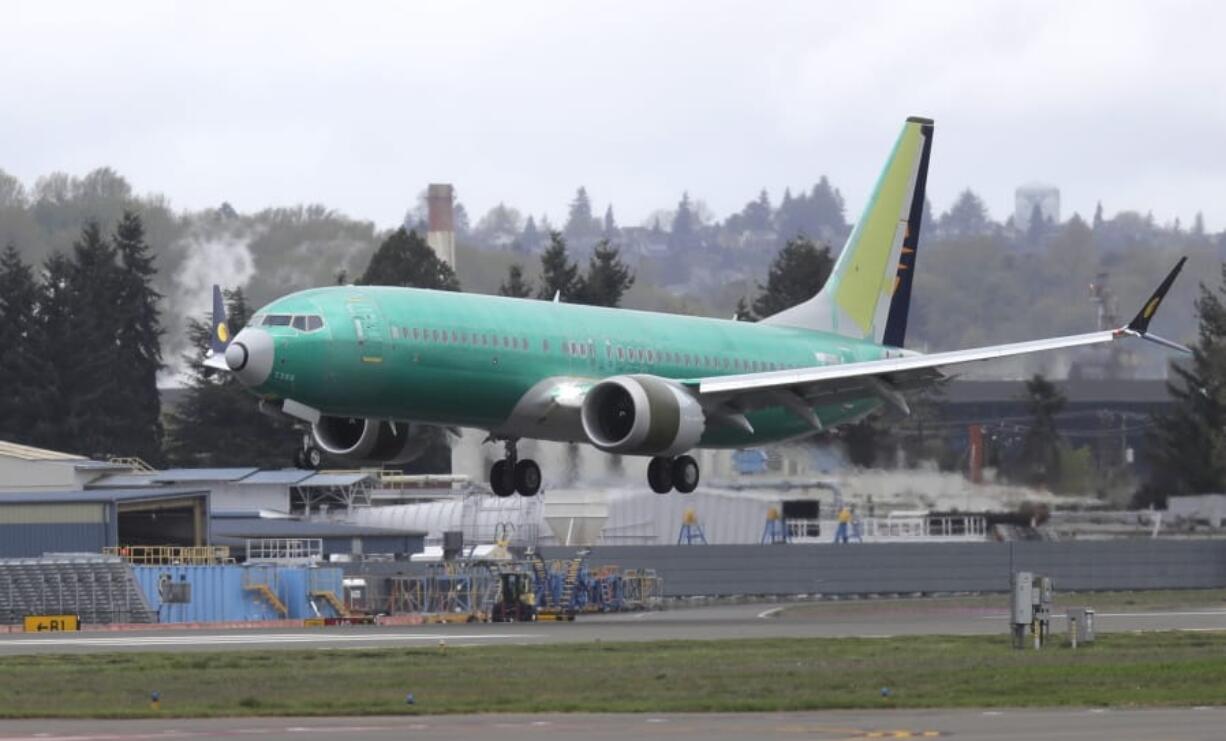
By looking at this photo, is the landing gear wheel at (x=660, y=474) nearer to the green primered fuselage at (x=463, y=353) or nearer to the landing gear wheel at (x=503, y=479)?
the green primered fuselage at (x=463, y=353)

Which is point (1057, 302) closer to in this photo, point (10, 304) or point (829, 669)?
point (10, 304)

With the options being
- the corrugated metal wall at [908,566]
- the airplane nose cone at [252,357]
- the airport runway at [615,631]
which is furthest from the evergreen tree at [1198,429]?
the airplane nose cone at [252,357]

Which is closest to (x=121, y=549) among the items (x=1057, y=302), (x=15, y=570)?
(x=15, y=570)

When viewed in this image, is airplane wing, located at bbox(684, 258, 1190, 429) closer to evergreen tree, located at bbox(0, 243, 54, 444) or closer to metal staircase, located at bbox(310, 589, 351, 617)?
metal staircase, located at bbox(310, 589, 351, 617)

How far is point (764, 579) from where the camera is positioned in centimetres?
8725

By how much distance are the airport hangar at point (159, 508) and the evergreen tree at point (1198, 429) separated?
96.9 ft

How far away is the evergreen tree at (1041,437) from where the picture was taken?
76.5 m

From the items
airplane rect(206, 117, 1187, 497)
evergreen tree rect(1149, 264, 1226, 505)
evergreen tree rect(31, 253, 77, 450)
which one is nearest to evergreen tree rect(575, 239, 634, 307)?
evergreen tree rect(31, 253, 77, 450)

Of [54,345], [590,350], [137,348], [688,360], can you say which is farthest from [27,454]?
[590,350]

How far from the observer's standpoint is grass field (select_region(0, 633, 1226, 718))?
3509 centimetres

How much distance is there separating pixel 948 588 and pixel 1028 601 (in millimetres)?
40522

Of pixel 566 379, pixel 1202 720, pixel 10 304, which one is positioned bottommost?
pixel 1202 720

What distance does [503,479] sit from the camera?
62000 mm

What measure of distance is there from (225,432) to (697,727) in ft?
316
